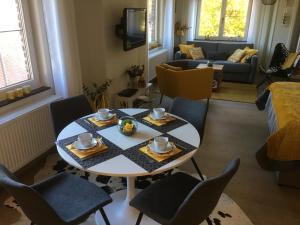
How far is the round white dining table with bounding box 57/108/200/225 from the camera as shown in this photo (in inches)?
57.1

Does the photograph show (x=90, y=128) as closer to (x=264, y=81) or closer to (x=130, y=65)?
(x=130, y=65)

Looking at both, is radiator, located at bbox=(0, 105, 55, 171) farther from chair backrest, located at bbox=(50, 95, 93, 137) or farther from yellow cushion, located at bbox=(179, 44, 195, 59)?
yellow cushion, located at bbox=(179, 44, 195, 59)

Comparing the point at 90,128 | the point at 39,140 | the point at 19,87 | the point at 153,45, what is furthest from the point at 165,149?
the point at 153,45

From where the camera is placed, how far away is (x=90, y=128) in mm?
1922

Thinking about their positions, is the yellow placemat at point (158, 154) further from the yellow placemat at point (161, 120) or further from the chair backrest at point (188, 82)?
the chair backrest at point (188, 82)

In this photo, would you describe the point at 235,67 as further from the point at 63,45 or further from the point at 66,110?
the point at 66,110

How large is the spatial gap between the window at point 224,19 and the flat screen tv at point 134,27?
2.80 m

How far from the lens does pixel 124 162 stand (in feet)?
4.96

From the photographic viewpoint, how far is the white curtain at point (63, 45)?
2.51 meters

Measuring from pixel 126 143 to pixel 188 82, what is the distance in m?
2.41

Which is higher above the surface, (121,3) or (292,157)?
(121,3)

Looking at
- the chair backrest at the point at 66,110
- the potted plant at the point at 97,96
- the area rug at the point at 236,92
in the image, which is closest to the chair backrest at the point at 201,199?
the chair backrest at the point at 66,110

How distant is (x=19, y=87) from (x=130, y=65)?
1986 mm

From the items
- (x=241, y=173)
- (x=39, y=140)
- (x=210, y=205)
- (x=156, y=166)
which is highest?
(x=156, y=166)
